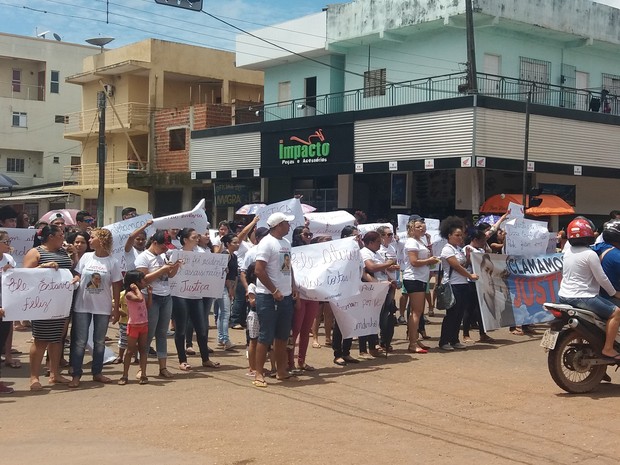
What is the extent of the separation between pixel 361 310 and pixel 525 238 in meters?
4.13

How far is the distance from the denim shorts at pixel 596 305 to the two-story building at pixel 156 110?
28.8 meters

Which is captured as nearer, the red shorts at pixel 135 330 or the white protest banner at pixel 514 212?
the red shorts at pixel 135 330

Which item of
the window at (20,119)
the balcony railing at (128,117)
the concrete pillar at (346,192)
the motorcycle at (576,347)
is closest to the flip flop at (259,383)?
the motorcycle at (576,347)

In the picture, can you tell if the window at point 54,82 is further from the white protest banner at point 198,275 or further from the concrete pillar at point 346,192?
the white protest banner at point 198,275

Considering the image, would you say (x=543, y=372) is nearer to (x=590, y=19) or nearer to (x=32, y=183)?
(x=590, y=19)

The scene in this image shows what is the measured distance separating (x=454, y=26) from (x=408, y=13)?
181 centimetres

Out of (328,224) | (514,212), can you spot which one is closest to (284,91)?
(328,224)

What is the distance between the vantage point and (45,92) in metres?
53.9

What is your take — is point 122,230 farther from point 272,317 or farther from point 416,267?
point 416,267

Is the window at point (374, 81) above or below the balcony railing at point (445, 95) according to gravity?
above

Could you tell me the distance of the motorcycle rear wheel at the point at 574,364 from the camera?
8.69 metres

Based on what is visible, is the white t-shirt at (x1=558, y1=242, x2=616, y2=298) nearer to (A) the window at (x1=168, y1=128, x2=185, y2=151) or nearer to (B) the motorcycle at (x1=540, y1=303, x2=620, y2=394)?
(B) the motorcycle at (x1=540, y1=303, x2=620, y2=394)

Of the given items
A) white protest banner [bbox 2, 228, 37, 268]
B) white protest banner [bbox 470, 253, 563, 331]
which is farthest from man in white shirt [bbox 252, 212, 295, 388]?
white protest banner [bbox 2, 228, 37, 268]

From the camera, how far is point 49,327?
9148 mm
